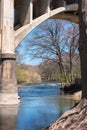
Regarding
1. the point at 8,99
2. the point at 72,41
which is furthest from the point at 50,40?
the point at 8,99

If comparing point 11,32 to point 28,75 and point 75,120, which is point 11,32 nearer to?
point 75,120

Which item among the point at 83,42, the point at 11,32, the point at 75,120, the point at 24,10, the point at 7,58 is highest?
the point at 83,42

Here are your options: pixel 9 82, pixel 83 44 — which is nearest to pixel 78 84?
pixel 9 82

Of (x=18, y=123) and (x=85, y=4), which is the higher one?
(x=85, y=4)

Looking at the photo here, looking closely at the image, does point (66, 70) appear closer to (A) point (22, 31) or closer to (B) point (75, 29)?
(B) point (75, 29)

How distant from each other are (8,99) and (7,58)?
8.47 feet

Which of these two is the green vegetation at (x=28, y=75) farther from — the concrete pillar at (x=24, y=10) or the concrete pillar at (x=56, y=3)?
the concrete pillar at (x=24, y=10)

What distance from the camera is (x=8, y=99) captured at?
76.4 ft

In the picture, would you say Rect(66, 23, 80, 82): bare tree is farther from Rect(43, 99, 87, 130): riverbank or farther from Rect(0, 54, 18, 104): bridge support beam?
Rect(43, 99, 87, 130): riverbank

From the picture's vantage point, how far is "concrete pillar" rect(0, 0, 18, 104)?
2369 centimetres

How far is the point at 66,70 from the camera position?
1833 inches

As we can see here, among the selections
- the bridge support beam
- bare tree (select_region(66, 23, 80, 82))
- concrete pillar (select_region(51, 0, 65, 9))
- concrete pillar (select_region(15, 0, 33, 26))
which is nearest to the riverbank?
the bridge support beam

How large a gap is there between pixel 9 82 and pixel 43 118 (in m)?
8.11

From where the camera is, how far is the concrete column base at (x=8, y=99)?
906 inches
